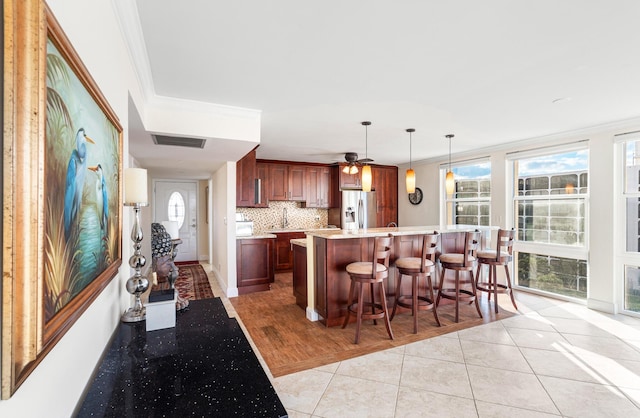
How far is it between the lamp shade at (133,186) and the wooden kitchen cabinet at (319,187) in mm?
5213

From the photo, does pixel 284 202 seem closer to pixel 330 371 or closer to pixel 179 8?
pixel 330 371

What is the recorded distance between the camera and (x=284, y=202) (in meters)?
6.90

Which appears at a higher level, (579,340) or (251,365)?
(251,365)

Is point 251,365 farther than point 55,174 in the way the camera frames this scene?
Yes

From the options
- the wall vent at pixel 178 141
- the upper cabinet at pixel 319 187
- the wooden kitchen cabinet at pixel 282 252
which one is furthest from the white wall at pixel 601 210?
the wall vent at pixel 178 141

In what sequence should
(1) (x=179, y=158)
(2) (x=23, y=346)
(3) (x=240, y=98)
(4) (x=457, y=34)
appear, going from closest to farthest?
(2) (x=23, y=346)
(4) (x=457, y=34)
(3) (x=240, y=98)
(1) (x=179, y=158)

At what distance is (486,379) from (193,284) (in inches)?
178

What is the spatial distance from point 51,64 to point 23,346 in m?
0.64

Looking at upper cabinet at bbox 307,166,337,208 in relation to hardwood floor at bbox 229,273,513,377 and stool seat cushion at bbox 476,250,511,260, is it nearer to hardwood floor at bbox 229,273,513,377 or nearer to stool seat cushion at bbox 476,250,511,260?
hardwood floor at bbox 229,273,513,377

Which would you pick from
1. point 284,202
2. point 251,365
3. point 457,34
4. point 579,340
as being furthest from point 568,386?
point 284,202

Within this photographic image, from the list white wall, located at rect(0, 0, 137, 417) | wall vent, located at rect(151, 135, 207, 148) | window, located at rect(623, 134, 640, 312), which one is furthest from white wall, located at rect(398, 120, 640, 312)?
white wall, located at rect(0, 0, 137, 417)

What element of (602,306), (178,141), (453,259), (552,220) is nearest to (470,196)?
(552,220)

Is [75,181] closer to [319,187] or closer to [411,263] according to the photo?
[411,263]

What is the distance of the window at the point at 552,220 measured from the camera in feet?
14.0
